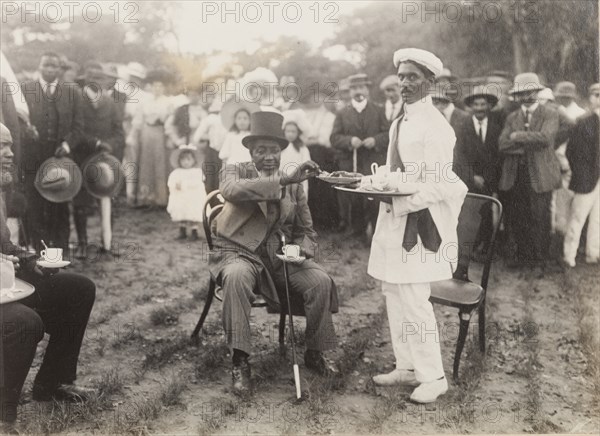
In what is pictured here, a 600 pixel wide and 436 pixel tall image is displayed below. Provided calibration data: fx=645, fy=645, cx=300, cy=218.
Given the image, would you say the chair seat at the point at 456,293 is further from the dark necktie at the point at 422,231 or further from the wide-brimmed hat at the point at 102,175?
the wide-brimmed hat at the point at 102,175

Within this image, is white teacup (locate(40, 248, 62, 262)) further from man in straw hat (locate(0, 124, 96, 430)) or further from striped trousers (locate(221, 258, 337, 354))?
striped trousers (locate(221, 258, 337, 354))

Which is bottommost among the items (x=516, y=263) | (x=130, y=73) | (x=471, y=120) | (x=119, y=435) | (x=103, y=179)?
(x=119, y=435)

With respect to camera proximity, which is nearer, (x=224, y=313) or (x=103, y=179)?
(x=224, y=313)

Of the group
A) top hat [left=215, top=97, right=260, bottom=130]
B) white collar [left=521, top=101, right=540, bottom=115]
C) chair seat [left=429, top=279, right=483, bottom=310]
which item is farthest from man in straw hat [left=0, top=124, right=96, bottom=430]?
white collar [left=521, top=101, right=540, bottom=115]

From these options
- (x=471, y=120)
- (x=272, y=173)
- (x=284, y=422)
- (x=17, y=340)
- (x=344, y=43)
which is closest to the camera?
(x=17, y=340)

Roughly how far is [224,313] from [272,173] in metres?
1.00

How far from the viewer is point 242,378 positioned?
4062mm

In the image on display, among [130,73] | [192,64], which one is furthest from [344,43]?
[130,73]

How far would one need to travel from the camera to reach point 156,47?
5.17 metres

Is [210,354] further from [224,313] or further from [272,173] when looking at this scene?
[272,173]

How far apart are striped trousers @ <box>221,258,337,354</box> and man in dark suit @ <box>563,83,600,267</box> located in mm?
2029

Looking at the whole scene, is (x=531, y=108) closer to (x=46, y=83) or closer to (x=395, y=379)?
(x=395, y=379)

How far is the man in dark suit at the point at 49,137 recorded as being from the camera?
552cm

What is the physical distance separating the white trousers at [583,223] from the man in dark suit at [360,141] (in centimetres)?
205
